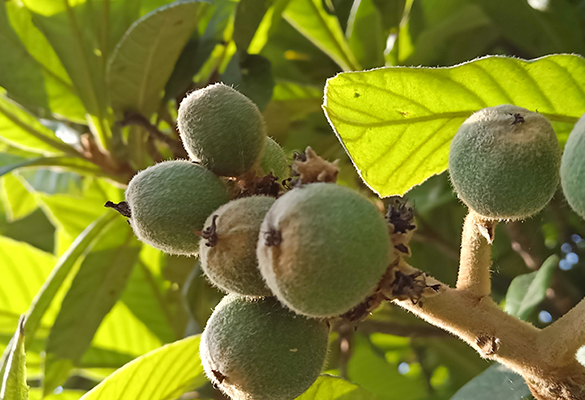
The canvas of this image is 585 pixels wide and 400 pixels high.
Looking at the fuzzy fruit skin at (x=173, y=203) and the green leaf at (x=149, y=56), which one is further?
the green leaf at (x=149, y=56)

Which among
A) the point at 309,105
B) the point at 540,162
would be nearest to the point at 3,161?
the point at 309,105

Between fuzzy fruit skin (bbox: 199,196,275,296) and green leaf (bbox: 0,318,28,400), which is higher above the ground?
fuzzy fruit skin (bbox: 199,196,275,296)

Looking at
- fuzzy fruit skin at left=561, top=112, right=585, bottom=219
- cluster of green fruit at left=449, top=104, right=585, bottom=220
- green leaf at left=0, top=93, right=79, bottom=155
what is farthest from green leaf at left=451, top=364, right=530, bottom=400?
green leaf at left=0, top=93, right=79, bottom=155

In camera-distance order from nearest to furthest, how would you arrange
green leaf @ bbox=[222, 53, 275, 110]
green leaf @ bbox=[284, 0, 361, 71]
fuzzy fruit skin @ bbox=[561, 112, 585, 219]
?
fuzzy fruit skin @ bbox=[561, 112, 585, 219], green leaf @ bbox=[222, 53, 275, 110], green leaf @ bbox=[284, 0, 361, 71]

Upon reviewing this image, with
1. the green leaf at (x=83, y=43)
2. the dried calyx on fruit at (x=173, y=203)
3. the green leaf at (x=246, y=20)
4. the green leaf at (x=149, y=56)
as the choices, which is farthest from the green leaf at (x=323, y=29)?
the dried calyx on fruit at (x=173, y=203)

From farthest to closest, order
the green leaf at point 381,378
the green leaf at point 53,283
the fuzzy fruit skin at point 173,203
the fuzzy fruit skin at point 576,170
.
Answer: the green leaf at point 381,378
the green leaf at point 53,283
the fuzzy fruit skin at point 173,203
the fuzzy fruit skin at point 576,170

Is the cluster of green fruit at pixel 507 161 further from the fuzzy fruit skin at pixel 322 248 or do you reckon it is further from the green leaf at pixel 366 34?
the green leaf at pixel 366 34

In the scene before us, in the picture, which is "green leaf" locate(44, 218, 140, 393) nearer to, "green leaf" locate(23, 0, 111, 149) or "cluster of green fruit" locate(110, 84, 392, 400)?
"green leaf" locate(23, 0, 111, 149)
